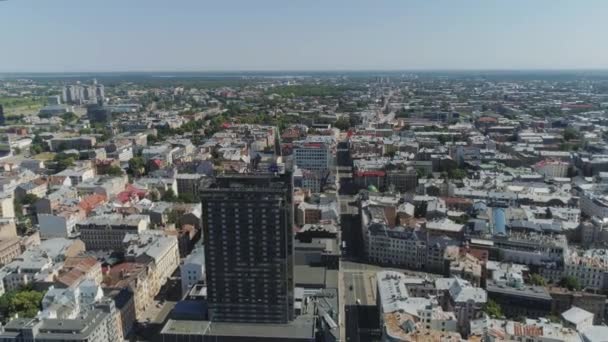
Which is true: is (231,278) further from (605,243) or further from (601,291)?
(605,243)

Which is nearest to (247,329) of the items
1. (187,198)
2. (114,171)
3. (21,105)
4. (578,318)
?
(578,318)

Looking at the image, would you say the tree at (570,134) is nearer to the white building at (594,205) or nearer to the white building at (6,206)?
the white building at (594,205)

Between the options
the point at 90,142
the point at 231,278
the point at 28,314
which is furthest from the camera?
the point at 90,142

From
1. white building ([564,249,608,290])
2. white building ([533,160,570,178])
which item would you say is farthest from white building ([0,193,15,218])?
white building ([533,160,570,178])

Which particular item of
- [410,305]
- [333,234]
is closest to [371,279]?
[333,234]

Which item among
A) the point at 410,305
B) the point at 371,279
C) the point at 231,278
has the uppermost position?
the point at 231,278

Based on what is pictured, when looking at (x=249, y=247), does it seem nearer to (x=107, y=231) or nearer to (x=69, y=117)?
(x=107, y=231)

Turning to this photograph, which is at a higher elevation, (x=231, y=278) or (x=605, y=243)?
A: (x=231, y=278)
